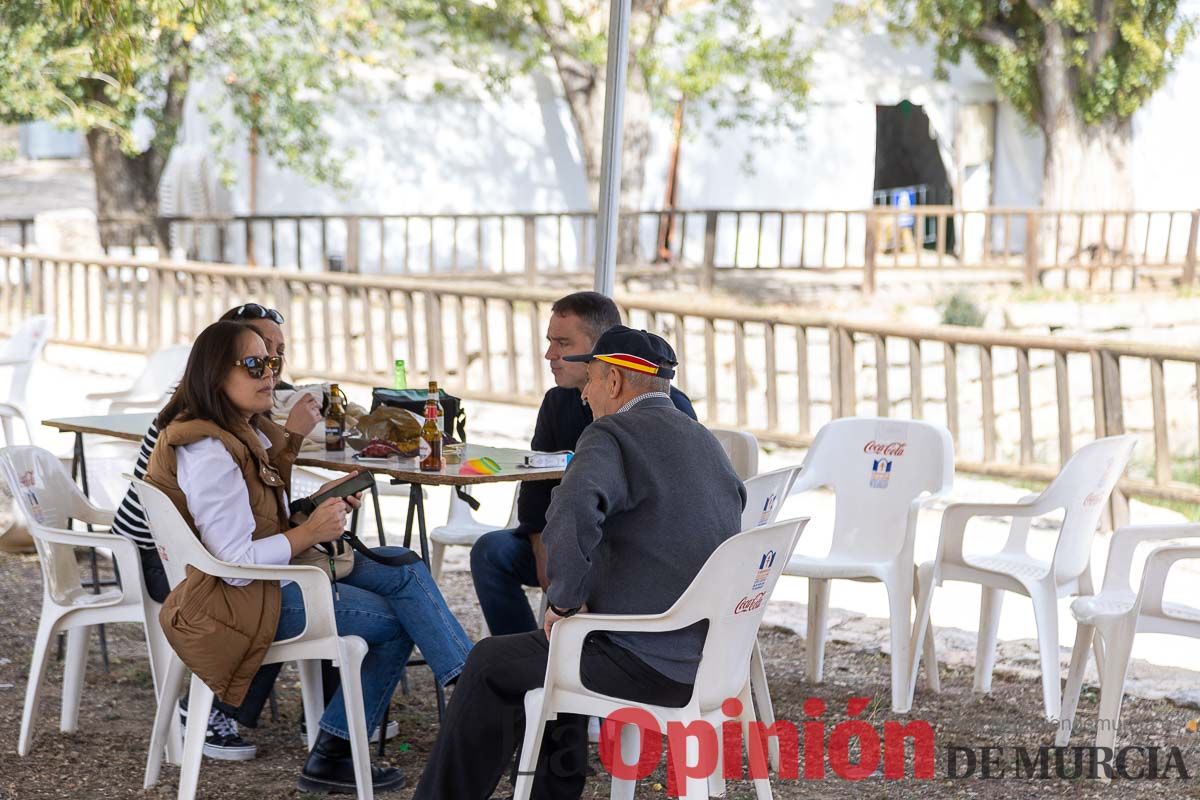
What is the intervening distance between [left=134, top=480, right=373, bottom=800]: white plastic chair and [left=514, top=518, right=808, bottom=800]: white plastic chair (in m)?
0.56

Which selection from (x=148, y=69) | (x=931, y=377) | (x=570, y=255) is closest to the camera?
(x=931, y=377)

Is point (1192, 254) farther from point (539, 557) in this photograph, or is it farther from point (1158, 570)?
point (539, 557)

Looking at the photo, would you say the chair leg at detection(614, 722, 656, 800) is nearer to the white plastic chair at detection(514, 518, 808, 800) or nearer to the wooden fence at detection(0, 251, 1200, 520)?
the white plastic chair at detection(514, 518, 808, 800)

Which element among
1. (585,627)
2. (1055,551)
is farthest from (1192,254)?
(585,627)

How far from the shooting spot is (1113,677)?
412 centimetres

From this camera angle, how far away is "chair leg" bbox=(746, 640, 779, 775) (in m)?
4.25

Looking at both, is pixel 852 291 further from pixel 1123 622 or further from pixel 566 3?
pixel 1123 622

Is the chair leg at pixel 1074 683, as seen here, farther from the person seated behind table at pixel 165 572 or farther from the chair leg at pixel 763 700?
the person seated behind table at pixel 165 572

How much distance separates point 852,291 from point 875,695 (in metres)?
14.0

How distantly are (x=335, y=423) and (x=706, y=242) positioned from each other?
43.4 ft

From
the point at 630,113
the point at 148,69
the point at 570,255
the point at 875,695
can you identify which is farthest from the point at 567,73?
the point at 875,695

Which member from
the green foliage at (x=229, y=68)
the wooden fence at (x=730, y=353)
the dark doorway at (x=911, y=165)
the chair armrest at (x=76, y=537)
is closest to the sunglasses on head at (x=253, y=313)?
the chair armrest at (x=76, y=537)

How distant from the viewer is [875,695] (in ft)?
17.0

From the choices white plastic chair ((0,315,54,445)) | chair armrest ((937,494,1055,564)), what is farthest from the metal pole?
white plastic chair ((0,315,54,445))
